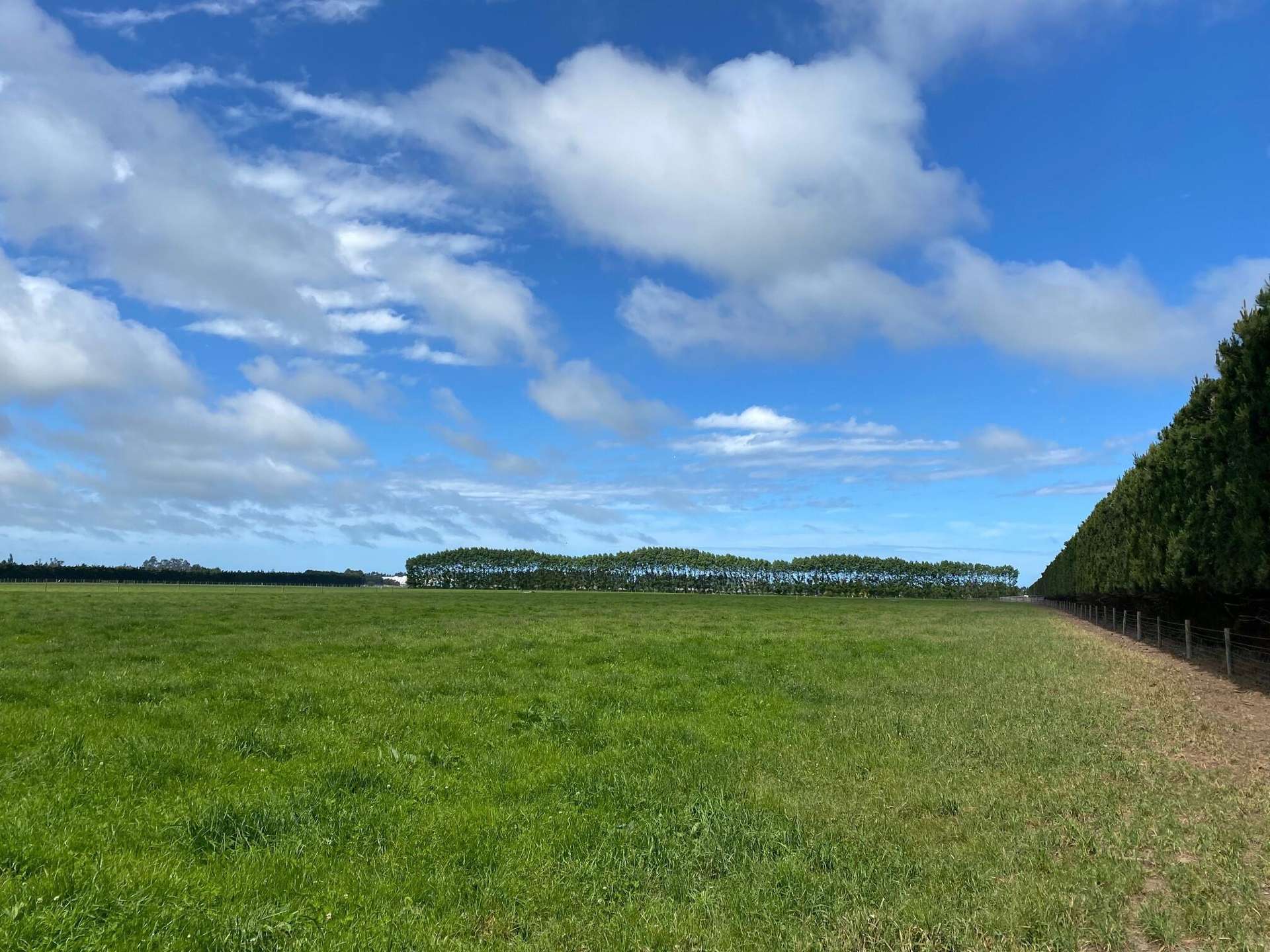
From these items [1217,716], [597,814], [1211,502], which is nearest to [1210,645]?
[1211,502]

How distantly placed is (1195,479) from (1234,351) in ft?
25.0

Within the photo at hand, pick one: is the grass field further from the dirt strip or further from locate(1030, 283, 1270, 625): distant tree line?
locate(1030, 283, 1270, 625): distant tree line

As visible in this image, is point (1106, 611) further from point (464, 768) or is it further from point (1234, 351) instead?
point (464, 768)

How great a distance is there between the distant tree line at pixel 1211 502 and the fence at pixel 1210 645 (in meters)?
1.02

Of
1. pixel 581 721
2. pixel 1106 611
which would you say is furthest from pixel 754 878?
pixel 1106 611

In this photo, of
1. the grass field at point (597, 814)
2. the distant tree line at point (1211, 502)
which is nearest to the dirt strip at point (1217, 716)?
the grass field at point (597, 814)

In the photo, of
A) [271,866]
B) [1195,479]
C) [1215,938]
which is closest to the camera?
[1215,938]

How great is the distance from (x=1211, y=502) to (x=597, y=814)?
1154 inches

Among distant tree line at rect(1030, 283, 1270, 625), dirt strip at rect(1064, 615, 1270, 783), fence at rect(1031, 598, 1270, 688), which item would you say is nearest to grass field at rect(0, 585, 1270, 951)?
dirt strip at rect(1064, 615, 1270, 783)

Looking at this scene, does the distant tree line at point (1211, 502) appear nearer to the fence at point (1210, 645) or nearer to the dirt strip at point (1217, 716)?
the fence at point (1210, 645)

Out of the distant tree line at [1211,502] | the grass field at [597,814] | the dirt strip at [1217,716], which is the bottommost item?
the dirt strip at [1217,716]

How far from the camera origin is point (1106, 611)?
62000mm

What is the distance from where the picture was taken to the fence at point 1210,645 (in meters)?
25.4

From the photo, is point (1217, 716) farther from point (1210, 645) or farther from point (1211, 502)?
point (1210, 645)
